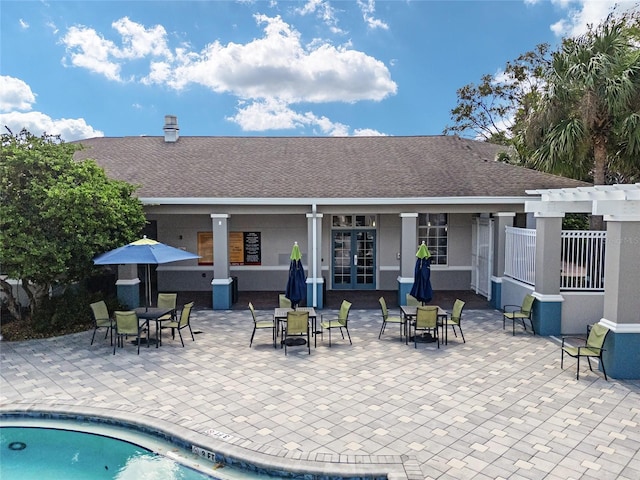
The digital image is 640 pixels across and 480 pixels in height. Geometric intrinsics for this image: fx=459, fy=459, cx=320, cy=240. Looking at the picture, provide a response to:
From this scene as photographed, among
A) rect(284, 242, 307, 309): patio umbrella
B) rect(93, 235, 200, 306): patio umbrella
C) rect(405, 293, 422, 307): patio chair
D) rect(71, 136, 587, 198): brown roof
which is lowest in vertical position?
rect(405, 293, 422, 307): patio chair

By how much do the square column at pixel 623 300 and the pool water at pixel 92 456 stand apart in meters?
6.84

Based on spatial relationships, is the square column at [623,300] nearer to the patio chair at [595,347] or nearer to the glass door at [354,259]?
the patio chair at [595,347]

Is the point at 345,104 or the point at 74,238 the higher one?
the point at 345,104

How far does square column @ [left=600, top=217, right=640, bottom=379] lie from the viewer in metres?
8.23

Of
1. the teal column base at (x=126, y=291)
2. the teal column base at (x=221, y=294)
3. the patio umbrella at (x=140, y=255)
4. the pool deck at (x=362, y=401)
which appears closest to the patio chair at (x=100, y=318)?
the pool deck at (x=362, y=401)

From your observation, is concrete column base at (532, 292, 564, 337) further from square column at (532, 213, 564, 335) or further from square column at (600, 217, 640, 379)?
square column at (600, 217, 640, 379)

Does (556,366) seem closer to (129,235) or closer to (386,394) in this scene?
(386,394)

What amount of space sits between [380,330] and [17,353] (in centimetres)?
853

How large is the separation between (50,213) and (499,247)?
40.7 ft

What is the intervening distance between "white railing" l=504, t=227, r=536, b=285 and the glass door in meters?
4.95

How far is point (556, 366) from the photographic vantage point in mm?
9188

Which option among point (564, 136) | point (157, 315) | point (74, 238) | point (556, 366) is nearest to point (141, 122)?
point (74, 238)

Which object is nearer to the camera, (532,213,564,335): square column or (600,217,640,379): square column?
(600,217,640,379): square column

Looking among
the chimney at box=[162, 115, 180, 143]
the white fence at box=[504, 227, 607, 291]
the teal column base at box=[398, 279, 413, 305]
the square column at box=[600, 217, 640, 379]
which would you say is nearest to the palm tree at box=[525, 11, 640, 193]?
the white fence at box=[504, 227, 607, 291]
